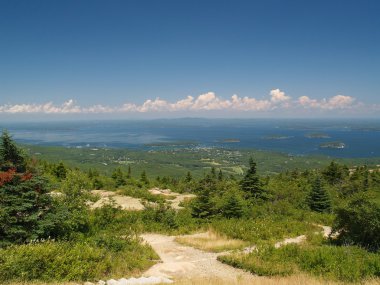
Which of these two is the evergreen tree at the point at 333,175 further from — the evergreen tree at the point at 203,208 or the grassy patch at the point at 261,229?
the evergreen tree at the point at 203,208

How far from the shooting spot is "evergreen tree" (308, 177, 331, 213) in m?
26.1

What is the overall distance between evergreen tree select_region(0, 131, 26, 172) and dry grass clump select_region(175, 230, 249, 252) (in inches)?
325

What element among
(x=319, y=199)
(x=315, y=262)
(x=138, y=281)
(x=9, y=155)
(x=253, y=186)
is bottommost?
(x=319, y=199)

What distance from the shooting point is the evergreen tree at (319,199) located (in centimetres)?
2608

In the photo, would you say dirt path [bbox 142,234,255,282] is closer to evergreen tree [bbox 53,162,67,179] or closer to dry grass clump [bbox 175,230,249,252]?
dry grass clump [bbox 175,230,249,252]

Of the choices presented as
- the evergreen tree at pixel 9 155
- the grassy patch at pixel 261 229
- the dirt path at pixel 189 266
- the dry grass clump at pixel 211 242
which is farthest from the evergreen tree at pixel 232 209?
the evergreen tree at pixel 9 155

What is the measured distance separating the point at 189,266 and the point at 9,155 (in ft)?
28.2

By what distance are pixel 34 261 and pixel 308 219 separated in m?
17.8

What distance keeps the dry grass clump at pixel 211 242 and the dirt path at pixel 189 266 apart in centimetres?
53

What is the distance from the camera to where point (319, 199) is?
2641cm

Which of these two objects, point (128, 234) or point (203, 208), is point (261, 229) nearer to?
point (203, 208)

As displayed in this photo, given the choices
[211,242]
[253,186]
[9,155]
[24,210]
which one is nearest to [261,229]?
[211,242]

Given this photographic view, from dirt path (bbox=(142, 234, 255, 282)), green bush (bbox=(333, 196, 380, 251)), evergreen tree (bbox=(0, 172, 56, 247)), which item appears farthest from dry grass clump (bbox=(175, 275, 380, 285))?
evergreen tree (bbox=(0, 172, 56, 247))

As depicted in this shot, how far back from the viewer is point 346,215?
13.7 m
